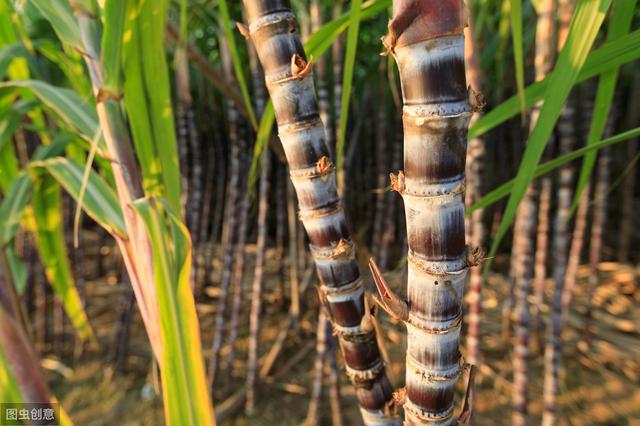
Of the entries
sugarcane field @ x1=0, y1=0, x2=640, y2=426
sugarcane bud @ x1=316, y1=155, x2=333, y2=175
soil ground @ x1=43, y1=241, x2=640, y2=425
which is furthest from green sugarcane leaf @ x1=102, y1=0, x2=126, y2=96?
soil ground @ x1=43, y1=241, x2=640, y2=425

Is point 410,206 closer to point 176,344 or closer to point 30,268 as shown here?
point 176,344

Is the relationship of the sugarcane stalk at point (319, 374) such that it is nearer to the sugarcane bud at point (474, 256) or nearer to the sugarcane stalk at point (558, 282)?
the sugarcane stalk at point (558, 282)

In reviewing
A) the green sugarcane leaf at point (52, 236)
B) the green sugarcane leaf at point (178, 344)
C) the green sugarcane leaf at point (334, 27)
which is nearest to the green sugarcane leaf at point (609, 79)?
the green sugarcane leaf at point (334, 27)

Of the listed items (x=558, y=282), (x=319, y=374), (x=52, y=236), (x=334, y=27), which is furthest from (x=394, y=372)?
(x=334, y=27)

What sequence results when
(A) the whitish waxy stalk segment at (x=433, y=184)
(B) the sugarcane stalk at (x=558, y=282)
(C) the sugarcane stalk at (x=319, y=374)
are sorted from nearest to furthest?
(A) the whitish waxy stalk segment at (x=433, y=184)
(B) the sugarcane stalk at (x=558, y=282)
(C) the sugarcane stalk at (x=319, y=374)

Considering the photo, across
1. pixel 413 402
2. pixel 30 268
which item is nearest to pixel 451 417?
pixel 413 402

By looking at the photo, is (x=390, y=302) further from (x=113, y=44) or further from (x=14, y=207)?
(x=14, y=207)
